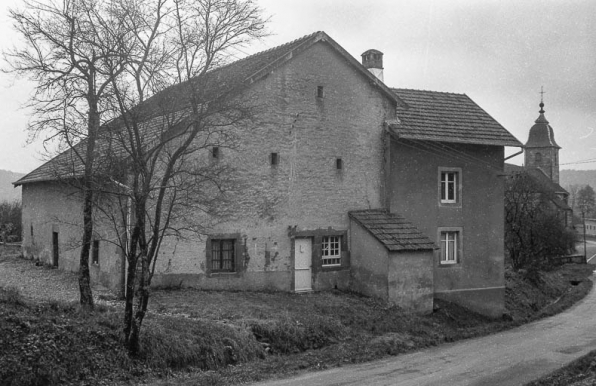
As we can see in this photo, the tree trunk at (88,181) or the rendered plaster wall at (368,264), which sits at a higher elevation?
the tree trunk at (88,181)

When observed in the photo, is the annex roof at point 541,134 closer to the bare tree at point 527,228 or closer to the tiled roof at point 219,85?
the bare tree at point 527,228

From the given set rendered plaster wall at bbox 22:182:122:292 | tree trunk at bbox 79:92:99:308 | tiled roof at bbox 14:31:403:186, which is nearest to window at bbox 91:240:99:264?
rendered plaster wall at bbox 22:182:122:292

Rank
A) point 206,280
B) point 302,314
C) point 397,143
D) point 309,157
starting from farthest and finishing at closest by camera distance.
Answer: point 397,143, point 309,157, point 206,280, point 302,314

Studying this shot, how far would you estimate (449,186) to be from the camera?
2348 centimetres

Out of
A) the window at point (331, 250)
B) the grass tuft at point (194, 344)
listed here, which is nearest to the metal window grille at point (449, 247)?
the window at point (331, 250)

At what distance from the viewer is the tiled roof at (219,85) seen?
12461 millimetres

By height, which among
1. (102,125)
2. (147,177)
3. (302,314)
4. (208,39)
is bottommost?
(302,314)

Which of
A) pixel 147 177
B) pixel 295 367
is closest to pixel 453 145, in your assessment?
pixel 295 367

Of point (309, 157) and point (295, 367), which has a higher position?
point (309, 157)

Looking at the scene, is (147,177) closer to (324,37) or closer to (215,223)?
(215,223)

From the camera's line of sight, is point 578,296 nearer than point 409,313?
No

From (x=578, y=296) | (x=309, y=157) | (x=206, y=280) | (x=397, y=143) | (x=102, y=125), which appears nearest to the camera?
(x=102, y=125)

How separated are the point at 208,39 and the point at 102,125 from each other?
9.53 feet

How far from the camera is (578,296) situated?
31.6 m
